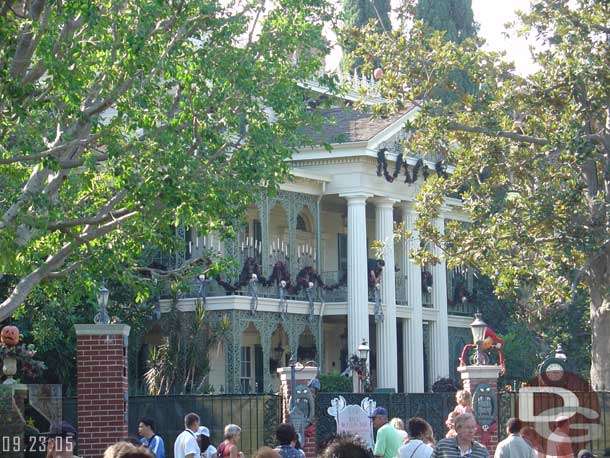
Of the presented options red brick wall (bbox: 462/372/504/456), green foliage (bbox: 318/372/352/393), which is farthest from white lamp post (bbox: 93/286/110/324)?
green foliage (bbox: 318/372/352/393)

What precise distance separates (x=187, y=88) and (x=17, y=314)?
8.30m

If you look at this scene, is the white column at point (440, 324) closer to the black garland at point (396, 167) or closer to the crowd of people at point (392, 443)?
the black garland at point (396, 167)

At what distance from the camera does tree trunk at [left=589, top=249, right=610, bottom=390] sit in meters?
25.1

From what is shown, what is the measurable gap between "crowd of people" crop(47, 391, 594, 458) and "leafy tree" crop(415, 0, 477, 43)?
37.3m

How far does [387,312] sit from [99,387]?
23.6 metres

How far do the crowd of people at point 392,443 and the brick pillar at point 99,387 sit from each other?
201 centimetres

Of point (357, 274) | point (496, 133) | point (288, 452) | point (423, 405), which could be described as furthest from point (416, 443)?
point (357, 274)

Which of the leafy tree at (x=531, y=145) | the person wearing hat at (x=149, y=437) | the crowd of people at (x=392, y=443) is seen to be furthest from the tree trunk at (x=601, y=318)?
the person wearing hat at (x=149, y=437)

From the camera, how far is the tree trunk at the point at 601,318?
82.4 feet

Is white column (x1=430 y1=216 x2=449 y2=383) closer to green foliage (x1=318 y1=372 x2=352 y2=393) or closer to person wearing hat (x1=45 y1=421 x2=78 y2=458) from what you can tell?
green foliage (x1=318 y1=372 x2=352 y2=393)

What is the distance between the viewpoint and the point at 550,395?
21500 millimetres

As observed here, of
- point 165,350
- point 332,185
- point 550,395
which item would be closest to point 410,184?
point 332,185

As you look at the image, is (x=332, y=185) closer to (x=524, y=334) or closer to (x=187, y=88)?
(x=524, y=334)

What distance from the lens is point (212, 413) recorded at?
2252 centimetres
